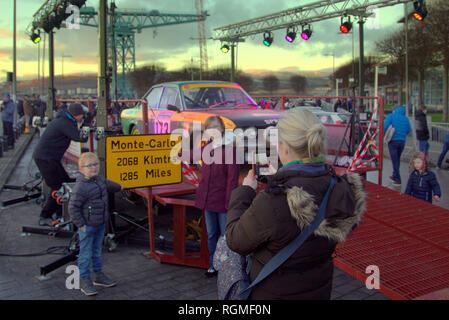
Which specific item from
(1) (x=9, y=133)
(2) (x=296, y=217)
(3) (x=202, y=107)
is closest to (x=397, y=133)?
(3) (x=202, y=107)

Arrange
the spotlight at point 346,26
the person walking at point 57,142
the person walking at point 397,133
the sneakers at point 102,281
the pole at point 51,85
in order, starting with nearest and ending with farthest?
1. the sneakers at point 102,281
2. the person walking at point 57,142
3. the person walking at point 397,133
4. the pole at point 51,85
5. the spotlight at point 346,26

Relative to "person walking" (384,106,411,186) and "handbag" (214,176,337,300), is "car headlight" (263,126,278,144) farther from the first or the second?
"person walking" (384,106,411,186)

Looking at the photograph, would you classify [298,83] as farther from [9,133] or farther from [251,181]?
[251,181]

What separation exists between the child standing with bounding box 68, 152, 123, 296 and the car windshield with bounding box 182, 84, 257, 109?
415cm

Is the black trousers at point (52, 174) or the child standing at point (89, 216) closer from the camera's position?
the child standing at point (89, 216)

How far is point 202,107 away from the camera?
30.5 ft

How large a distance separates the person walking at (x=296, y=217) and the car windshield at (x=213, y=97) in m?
6.84

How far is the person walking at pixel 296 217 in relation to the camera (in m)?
2.32

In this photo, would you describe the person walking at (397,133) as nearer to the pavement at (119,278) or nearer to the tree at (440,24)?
the pavement at (119,278)

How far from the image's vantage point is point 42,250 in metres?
6.91

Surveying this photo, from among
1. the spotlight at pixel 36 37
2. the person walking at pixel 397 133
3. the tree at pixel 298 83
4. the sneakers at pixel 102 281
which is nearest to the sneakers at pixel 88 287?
the sneakers at pixel 102 281

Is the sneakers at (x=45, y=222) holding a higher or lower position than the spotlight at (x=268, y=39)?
lower

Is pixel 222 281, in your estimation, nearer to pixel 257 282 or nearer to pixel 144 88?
pixel 257 282
